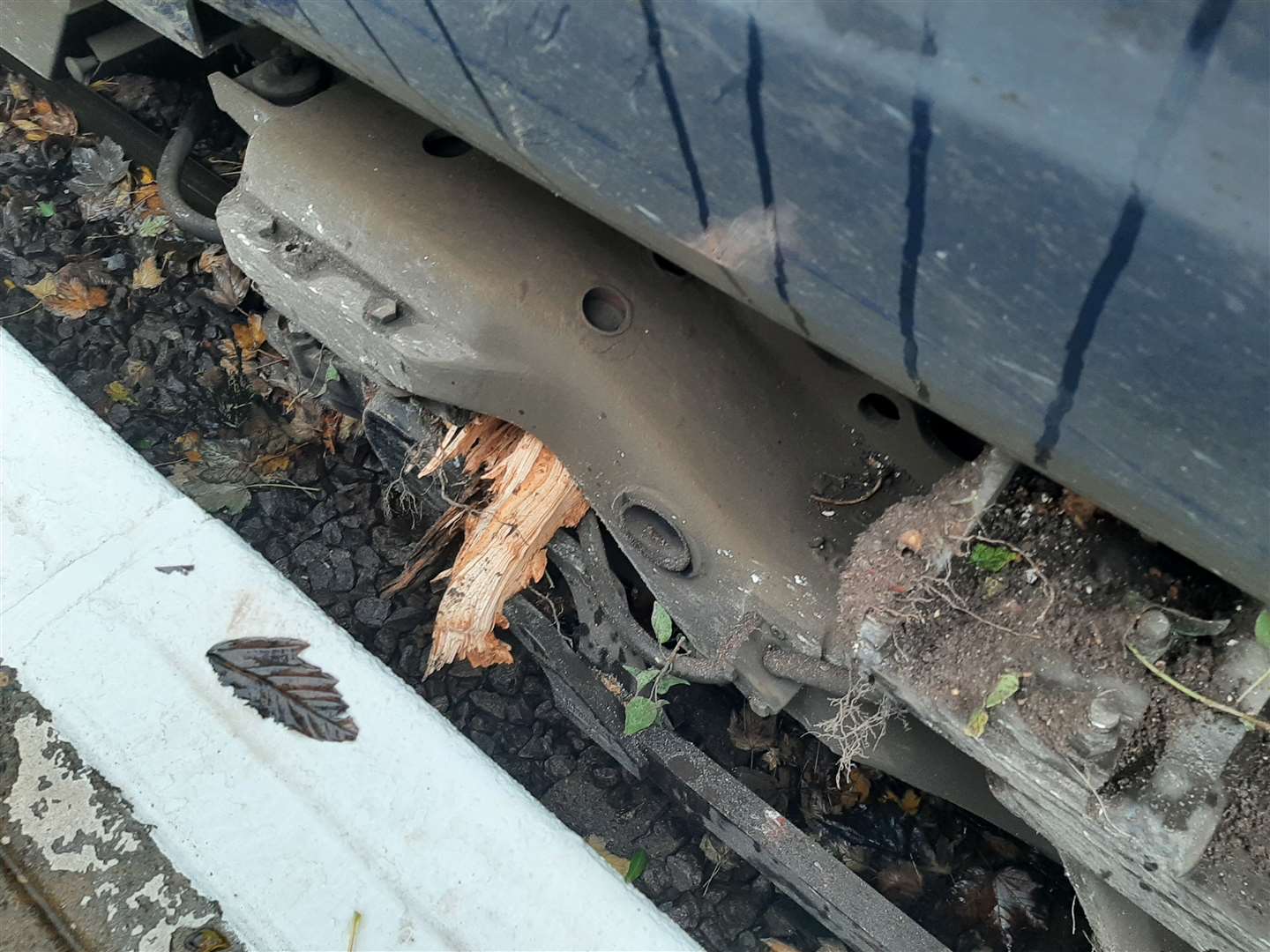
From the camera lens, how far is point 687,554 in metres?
1.81

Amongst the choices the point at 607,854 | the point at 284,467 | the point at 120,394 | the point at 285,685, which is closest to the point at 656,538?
the point at 285,685

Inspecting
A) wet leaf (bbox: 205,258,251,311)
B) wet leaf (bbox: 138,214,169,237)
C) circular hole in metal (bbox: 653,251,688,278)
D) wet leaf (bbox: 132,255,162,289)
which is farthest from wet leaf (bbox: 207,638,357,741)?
wet leaf (bbox: 138,214,169,237)

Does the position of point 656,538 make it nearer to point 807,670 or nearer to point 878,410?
point 807,670

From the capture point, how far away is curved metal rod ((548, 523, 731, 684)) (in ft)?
6.66

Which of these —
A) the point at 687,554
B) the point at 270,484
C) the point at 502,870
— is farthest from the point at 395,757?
the point at 270,484

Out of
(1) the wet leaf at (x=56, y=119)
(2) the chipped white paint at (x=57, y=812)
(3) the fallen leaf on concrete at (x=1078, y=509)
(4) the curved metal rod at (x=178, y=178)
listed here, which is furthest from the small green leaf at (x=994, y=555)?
(1) the wet leaf at (x=56, y=119)

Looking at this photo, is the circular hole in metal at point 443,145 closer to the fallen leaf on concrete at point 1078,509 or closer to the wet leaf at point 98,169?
the fallen leaf on concrete at point 1078,509

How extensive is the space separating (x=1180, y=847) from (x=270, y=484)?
7.64ft

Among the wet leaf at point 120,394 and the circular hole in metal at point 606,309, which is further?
the wet leaf at point 120,394

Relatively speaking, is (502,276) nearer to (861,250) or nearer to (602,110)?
(602,110)

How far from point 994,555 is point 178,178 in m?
2.28

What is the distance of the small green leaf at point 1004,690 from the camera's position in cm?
133

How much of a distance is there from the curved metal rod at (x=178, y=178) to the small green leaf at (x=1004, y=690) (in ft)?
6.77

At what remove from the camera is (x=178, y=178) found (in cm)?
265
